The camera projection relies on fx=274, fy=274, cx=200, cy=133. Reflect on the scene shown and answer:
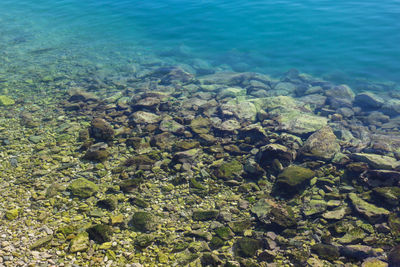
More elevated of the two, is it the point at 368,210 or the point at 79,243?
the point at 79,243

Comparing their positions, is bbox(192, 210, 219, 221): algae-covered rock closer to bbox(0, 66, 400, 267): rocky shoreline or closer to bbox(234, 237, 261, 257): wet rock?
bbox(0, 66, 400, 267): rocky shoreline

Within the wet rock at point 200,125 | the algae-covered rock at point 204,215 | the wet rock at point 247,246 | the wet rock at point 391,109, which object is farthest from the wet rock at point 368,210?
the wet rock at point 391,109

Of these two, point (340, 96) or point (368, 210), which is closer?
point (368, 210)

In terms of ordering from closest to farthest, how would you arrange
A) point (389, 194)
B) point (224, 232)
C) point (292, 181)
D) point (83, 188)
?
point (224, 232) < point (389, 194) < point (83, 188) < point (292, 181)

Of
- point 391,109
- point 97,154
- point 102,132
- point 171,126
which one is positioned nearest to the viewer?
point 97,154

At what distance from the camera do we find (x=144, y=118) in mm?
11383

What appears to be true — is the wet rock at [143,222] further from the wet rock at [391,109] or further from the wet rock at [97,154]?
the wet rock at [391,109]

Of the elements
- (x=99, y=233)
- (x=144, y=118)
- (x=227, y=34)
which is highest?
(x=227, y=34)

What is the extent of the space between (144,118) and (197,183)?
4.42m

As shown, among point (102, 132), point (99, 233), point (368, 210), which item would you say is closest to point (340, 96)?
point (368, 210)

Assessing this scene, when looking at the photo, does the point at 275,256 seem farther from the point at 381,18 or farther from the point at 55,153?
the point at 381,18

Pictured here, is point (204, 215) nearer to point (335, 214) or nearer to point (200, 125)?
point (335, 214)

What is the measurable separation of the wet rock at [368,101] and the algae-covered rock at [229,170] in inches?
348

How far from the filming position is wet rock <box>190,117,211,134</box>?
10.8 meters
